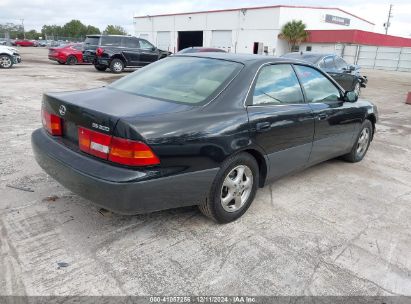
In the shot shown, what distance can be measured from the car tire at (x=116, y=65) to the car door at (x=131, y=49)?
381 millimetres

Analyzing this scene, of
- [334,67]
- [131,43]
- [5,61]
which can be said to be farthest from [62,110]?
[5,61]

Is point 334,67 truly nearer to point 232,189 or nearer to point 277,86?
point 277,86

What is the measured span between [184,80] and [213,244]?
1519mm

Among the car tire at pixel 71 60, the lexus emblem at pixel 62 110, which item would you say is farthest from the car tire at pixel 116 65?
the lexus emblem at pixel 62 110

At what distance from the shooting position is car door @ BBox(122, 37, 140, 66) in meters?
17.2

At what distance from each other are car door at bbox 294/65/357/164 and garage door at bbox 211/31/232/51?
137 ft

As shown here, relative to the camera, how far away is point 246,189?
3350 mm

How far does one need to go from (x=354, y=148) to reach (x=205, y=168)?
10.3 ft

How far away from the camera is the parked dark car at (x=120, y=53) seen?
1703cm

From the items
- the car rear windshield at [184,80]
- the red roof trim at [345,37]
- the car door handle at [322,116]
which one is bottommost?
the car door handle at [322,116]

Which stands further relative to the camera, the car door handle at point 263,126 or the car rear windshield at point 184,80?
the car door handle at point 263,126

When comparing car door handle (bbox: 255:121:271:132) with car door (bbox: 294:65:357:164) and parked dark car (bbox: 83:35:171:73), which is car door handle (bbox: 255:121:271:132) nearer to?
car door (bbox: 294:65:357:164)

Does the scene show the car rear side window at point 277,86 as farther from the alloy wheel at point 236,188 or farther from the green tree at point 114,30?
the green tree at point 114,30

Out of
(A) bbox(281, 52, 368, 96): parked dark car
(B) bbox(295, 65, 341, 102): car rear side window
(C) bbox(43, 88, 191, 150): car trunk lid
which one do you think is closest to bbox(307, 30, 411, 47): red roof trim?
(A) bbox(281, 52, 368, 96): parked dark car
